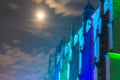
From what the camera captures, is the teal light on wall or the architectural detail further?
the architectural detail

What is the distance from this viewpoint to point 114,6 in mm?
26203

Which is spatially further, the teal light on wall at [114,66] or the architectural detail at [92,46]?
the architectural detail at [92,46]

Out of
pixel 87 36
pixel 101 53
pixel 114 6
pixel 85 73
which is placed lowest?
pixel 85 73

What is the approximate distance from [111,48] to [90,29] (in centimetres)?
896

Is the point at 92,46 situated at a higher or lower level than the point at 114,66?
higher

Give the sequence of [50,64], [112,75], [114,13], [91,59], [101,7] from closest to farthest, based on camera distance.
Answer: [112,75] < [114,13] < [101,7] < [91,59] < [50,64]

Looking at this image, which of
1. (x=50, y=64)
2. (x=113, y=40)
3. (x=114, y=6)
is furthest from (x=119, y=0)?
(x=50, y=64)

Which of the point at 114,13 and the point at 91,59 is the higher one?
the point at 114,13

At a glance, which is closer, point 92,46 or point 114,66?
point 114,66

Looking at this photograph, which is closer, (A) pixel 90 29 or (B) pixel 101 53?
(B) pixel 101 53

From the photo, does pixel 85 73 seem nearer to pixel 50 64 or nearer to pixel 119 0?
pixel 119 0

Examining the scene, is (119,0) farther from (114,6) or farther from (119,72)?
(119,72)

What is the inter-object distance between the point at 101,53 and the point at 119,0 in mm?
5737

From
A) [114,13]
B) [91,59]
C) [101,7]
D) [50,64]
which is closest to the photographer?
[114,13]
